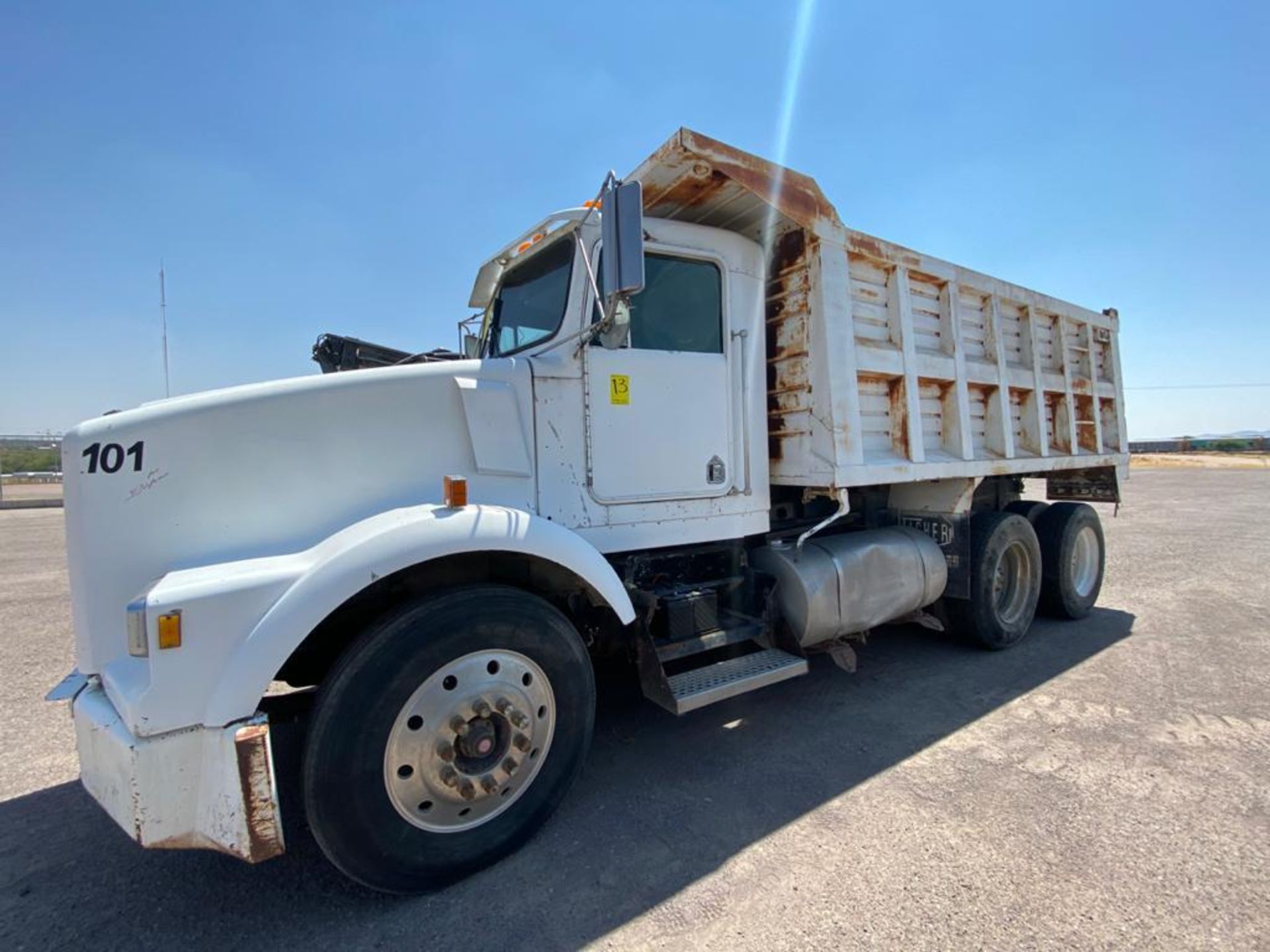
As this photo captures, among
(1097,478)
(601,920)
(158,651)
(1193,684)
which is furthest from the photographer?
(1097,478)

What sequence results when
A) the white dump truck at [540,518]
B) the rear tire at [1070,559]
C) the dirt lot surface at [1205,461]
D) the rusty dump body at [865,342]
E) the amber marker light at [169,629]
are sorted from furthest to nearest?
the dirt lot surface at [1205,461] < the rear tire at [1070,559] < the rusty dump body at [865,342] < the white dump truck at [540,518] < the amber marker light at [169,629]

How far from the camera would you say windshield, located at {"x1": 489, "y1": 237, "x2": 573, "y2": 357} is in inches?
129

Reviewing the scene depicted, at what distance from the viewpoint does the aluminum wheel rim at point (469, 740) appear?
2230mm

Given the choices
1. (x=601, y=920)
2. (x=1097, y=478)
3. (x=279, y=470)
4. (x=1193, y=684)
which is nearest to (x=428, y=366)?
(x=279, y=470)

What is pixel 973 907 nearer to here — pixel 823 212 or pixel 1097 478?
pixel 823 212

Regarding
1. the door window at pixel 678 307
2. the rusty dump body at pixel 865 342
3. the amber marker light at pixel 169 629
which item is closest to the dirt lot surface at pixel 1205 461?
the rusty dump body at pixel 865 342

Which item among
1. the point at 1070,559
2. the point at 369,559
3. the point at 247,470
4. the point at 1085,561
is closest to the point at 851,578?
the point at 369,559

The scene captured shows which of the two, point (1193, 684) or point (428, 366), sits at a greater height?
point (428, 366)

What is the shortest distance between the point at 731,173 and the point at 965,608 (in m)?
3.72

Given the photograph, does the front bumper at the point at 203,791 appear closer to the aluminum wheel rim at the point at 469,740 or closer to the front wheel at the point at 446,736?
the front wheel at the point at 446,736

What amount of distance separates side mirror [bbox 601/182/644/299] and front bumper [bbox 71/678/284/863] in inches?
80.4

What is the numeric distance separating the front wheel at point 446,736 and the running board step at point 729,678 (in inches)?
21.8

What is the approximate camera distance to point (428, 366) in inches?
104

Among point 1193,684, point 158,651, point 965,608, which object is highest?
point 158,651
